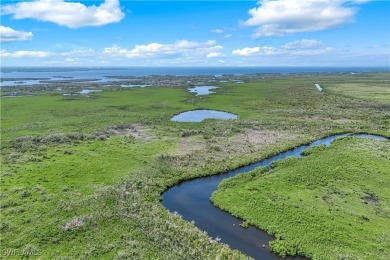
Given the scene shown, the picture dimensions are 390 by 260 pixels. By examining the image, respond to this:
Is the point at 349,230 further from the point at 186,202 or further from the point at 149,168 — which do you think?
the point at 149,168

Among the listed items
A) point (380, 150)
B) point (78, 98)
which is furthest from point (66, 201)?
point (78, 98)

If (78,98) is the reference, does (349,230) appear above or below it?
below

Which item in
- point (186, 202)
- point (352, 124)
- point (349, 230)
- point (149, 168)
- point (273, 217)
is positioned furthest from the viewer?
point (352, 124)

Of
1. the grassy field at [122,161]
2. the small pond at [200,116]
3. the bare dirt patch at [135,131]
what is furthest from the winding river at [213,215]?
the small pond at [200,116]

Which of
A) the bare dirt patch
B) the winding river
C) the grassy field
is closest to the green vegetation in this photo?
the winding river

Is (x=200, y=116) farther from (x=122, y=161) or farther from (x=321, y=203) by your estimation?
(x=321, y=203)

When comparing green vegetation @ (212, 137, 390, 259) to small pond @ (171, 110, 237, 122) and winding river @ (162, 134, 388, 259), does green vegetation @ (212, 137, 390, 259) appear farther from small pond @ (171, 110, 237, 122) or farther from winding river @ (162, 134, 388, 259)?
small pond @ (171, 110, 237, 122)
